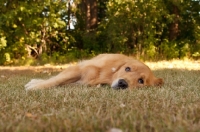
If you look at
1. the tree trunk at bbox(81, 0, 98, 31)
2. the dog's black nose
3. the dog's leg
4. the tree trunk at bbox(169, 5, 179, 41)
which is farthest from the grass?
the tree trunk at bbox(81, 0, 98, 31)

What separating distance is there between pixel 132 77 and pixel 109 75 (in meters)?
0.34

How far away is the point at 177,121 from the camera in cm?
193

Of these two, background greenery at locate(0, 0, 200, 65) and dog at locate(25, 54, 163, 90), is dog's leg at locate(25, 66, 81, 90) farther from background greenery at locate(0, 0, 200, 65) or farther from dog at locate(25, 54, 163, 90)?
background greenery at locate(0, 0, 200, 65)

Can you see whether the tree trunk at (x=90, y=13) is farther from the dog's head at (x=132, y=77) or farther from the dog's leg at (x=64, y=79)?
the dog's head at (x=132, y=77)

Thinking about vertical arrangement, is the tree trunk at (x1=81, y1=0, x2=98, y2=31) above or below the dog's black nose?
above

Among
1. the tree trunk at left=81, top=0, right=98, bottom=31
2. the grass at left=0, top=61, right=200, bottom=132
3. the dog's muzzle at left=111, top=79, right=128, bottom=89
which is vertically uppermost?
the tree trunk at left=81, top=0, right=98, bottom=31

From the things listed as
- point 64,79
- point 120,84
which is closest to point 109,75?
point 120,84

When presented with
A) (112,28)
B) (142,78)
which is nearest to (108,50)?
(112,28)

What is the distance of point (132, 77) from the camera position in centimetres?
405

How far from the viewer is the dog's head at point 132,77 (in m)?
3.99

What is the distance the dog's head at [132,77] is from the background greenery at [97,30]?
8061mm

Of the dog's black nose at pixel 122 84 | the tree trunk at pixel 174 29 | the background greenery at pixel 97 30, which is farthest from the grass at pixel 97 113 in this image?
the tree trunk at pixel 174 29

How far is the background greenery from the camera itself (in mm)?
12445

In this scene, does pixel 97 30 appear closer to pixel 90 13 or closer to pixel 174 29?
pixel 90 13
